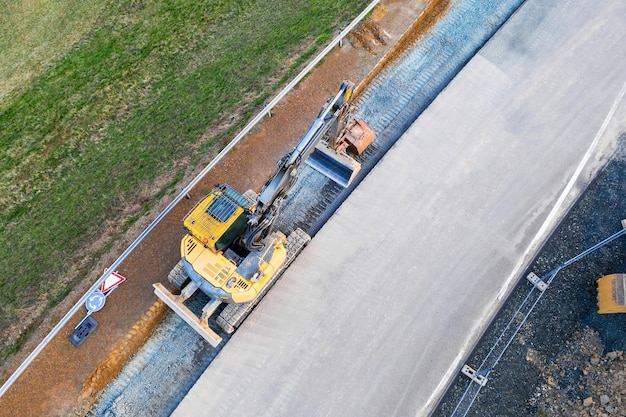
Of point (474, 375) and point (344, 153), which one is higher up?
point (344, 153)

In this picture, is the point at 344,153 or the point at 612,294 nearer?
the point at 612,294

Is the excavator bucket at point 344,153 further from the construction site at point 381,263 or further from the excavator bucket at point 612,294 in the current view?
the excavator bucket at point 612,294

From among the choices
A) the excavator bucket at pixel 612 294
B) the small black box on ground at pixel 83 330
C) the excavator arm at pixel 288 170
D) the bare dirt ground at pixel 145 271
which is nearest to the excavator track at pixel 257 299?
the excavator arm at pixel 288 170

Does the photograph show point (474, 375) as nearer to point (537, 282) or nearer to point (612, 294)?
point (537, 282)

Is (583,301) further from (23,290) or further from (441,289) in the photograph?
(23,290)

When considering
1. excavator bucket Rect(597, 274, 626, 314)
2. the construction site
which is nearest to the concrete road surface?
the construction site

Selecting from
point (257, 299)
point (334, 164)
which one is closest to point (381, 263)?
point (334, 164)

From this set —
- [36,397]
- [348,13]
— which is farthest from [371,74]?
[36,397]
